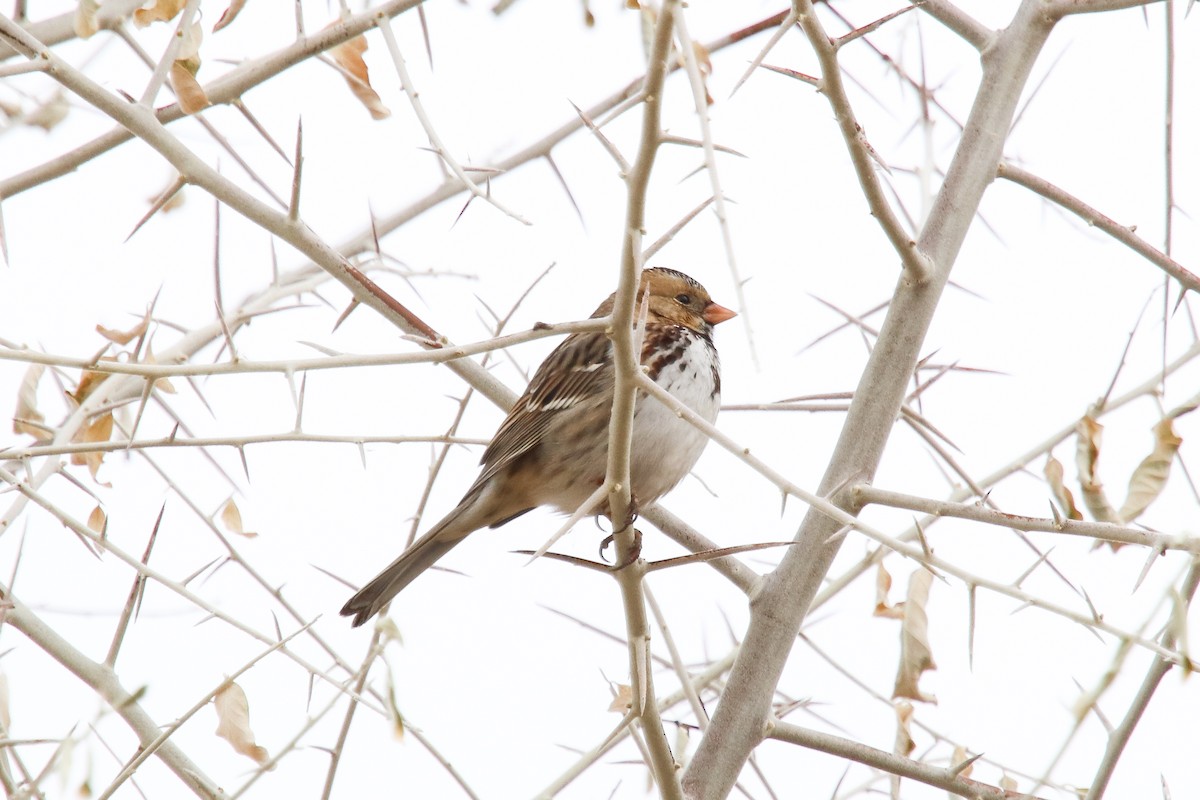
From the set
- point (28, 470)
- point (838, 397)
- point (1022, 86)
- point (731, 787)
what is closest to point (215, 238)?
point (28, 470)

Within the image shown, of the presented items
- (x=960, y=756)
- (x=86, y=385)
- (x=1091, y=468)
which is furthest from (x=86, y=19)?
(x=960, y=756)

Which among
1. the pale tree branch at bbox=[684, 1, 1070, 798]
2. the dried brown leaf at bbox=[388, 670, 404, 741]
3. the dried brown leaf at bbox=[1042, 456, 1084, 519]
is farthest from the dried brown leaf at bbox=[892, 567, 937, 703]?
the dried brown leaf at bbox=[388, 670, 404, 741]

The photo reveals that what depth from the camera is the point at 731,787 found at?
3.07m

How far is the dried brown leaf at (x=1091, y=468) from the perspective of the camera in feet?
7.14

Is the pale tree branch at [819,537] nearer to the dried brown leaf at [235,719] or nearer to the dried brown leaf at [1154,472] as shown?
the dried brown leaf at [1154,472]

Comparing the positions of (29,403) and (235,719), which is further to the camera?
(29,403)

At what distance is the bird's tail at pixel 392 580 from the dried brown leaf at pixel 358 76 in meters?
1.71

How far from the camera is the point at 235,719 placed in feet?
9.24

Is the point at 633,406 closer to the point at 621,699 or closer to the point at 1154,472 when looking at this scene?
the point at 1154,472

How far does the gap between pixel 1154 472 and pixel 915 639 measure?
2.14 feet

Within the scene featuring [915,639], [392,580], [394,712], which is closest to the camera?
[394,712]

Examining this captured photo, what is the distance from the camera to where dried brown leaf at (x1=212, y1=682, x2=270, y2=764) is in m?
2.82

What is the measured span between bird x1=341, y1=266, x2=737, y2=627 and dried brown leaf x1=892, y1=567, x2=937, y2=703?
1.46m

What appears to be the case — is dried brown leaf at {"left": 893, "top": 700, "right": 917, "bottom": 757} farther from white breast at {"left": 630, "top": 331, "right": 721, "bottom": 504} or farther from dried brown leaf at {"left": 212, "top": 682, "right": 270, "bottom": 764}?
dried brown leaf at {"left": 212, "top": 682, "right": 270, "bottom": 764}
